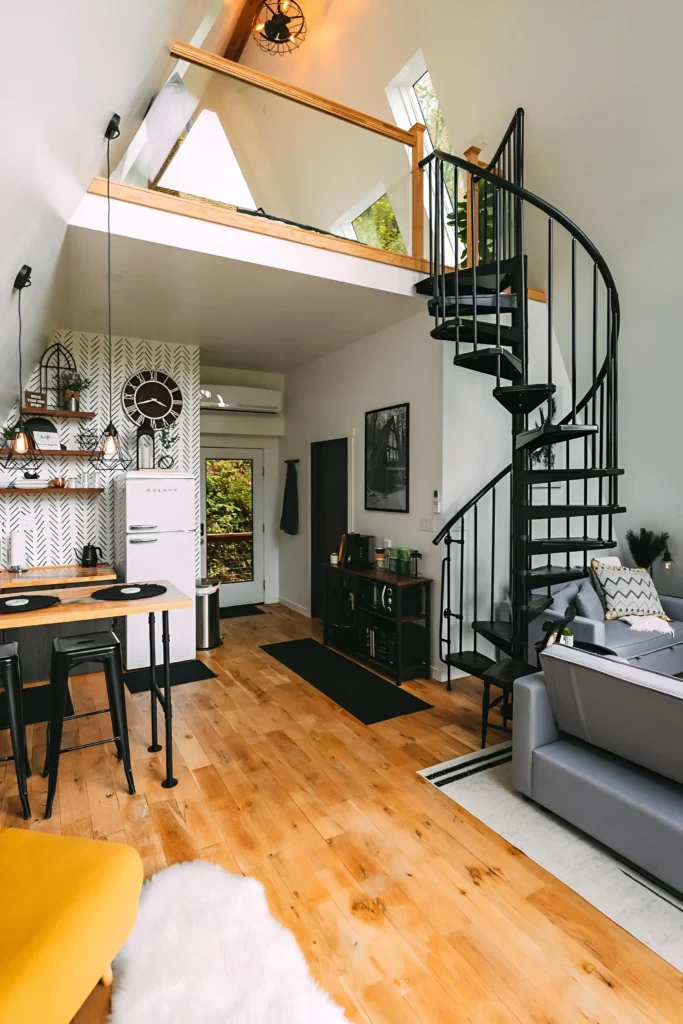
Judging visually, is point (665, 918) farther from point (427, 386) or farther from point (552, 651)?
point (427, 386)

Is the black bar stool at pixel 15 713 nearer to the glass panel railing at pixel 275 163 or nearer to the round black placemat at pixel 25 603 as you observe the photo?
the round black placemat at pixel 25 603

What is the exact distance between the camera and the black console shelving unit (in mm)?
4207

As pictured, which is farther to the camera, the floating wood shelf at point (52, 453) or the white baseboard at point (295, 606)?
the white baseboard at point (295, 606)

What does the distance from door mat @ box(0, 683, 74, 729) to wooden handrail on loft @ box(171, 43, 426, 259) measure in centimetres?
397

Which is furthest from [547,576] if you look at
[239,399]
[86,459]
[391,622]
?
[239,399]

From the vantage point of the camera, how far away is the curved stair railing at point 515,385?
3131 mm

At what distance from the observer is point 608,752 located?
2350 millimetres

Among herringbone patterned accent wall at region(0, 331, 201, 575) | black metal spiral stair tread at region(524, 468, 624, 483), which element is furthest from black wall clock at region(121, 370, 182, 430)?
black metal spiral stair tread at region(524, 468, 624, 483)

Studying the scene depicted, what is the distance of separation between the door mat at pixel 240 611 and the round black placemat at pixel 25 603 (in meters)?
3.44

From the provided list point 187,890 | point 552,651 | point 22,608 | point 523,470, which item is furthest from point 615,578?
point 22,608

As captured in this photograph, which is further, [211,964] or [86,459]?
[86,459]

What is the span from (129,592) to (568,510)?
2526mm

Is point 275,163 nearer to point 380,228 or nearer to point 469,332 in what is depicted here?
point 380,228

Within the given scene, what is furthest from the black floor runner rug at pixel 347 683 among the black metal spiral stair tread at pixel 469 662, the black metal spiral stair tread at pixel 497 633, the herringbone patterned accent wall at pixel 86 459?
the herringbone patterned accent wall at pixel 86 459
